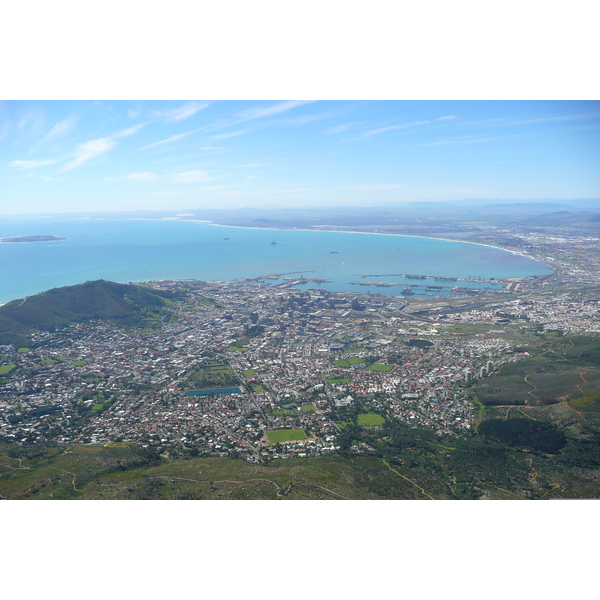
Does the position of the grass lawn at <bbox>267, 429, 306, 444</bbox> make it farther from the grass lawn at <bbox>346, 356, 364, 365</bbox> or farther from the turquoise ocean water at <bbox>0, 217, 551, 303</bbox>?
the turquoise ocean water at <bbox>0, 217, 551, 303</bbox>

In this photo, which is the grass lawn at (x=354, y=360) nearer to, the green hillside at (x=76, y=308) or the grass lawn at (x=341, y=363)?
the grass lawn at (x=341, y=363)

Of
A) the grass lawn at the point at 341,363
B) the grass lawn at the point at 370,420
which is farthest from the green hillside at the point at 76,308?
the grass lawn at the point at 370,420

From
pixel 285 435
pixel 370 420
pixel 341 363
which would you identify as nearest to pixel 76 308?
pixel 341 363

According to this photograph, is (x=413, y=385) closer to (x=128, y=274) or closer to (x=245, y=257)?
(x=128, y=274)

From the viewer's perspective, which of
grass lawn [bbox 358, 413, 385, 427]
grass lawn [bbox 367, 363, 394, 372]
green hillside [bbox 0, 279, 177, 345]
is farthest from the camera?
green hillside [bbox 0, 279, 177, 345]

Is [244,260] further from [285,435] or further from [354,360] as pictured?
[285,435]

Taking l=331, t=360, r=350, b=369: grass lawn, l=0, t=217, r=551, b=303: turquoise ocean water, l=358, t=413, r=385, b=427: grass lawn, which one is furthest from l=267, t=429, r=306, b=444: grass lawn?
l=0, t=217, r=551, b=303: turquoise ocean water
